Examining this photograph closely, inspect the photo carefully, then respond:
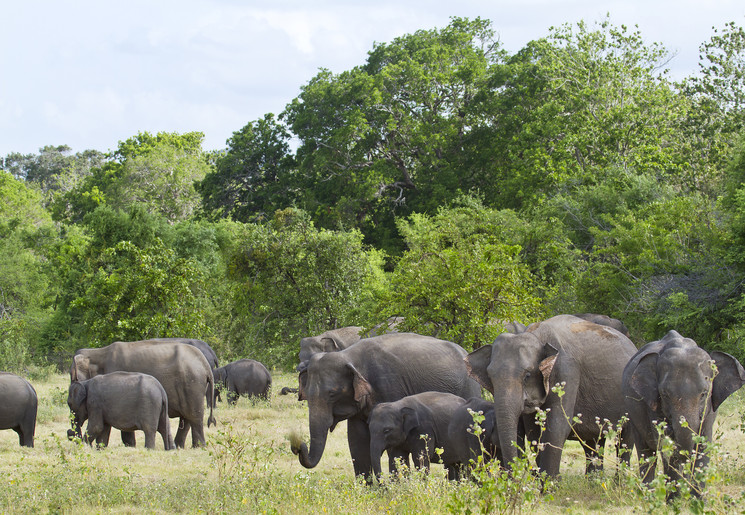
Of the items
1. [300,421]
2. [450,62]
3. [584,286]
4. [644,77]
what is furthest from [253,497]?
[450,62]

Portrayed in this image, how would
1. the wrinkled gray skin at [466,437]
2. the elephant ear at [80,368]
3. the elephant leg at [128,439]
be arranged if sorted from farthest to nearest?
the elephant ear at [80,368] → the elephant leg at [128,439] → the wrinkled gray skin at [466,437]

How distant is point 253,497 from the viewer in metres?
8.50

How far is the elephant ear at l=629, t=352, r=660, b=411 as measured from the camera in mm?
8727

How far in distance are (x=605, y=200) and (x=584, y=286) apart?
515cm

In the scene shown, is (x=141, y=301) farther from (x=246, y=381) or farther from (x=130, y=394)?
(x=130, y=394)

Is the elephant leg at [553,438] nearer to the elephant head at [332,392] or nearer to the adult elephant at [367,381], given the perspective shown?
the adult elephant at [367,381]

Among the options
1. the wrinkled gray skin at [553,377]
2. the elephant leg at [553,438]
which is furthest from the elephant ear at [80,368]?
the elephant leg at [553,438]

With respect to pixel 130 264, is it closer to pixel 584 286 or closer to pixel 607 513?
pixel 584 286

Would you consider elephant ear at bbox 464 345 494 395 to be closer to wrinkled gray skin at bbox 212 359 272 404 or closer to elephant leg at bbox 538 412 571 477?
elephant leg at bbox 538 412 571 477

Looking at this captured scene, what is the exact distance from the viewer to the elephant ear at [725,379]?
8977 millimetres

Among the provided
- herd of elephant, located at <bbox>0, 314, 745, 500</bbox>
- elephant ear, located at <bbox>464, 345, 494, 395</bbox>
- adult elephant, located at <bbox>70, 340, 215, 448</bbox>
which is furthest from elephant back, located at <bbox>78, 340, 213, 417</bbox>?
elephant ear, located at <bbox>464, 345, 494, 395</bbox>

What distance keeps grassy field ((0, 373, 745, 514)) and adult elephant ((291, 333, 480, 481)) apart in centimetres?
46

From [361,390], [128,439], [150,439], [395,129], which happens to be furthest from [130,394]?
[395,129]

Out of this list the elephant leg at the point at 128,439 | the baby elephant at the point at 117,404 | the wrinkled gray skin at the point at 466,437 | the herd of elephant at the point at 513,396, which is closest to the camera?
the herd of elephant at the point at 513,396
